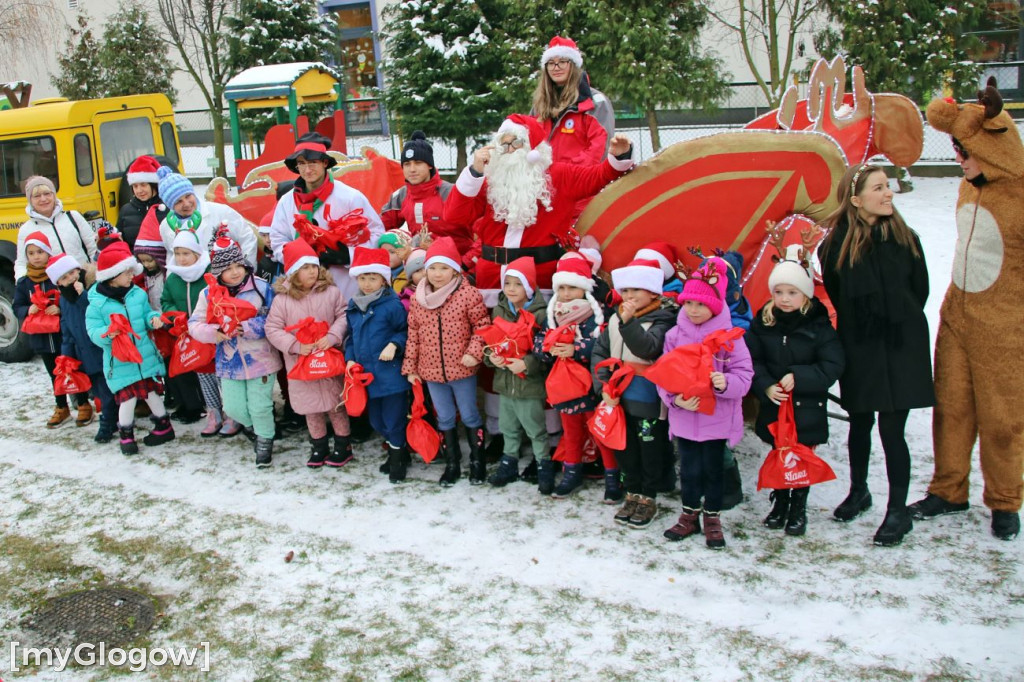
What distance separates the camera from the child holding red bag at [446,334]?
16.4ft

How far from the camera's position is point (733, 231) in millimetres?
5000

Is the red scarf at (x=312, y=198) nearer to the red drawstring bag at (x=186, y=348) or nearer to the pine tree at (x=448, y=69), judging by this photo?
the red drawstring bag at (x=186, y=348)

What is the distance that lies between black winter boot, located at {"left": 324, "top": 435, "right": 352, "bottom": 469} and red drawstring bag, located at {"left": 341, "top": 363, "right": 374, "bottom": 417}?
52 centimetres

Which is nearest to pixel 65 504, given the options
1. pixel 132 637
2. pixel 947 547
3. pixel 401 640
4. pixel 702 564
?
pixel 132 637

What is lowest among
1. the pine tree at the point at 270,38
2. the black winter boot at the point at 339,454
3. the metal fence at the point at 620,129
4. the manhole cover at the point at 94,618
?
the manhole cover at the point at 94,618

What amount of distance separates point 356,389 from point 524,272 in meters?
1.27

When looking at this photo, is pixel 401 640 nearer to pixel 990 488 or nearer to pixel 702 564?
pixel 702 564

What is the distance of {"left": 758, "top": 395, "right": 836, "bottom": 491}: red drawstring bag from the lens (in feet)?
13.8

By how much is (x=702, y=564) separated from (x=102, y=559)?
3.20 m

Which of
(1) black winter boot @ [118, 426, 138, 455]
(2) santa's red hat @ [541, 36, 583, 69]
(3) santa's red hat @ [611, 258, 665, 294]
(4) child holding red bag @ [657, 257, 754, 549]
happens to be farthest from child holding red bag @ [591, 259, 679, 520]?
(1) black winter boot @ [118, 426, 138, 455]

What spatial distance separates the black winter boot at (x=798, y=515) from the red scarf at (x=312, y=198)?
3613 millimetres

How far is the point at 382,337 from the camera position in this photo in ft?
17.1

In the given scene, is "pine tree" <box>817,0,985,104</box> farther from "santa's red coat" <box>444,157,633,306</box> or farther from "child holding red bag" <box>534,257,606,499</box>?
"child holding red bag" <box>534,257,606,499</box>

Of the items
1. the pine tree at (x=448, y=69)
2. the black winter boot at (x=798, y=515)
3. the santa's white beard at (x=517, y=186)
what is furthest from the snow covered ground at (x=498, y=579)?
the pine tree at (x=448, y=69)
